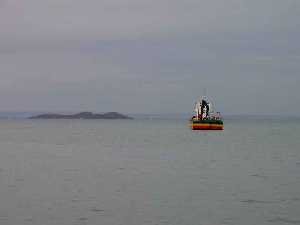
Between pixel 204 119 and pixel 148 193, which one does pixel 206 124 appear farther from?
pixel 148 193

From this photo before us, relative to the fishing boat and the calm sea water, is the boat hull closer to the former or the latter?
the fishing boat

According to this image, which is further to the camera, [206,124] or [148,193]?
[206,124]

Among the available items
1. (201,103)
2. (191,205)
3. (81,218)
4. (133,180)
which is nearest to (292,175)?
(133,180)

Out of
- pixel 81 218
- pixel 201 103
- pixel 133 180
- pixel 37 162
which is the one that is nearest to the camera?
pixel 81 218

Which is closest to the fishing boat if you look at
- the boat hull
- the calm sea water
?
the boat hull

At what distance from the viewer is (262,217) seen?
2380 cm

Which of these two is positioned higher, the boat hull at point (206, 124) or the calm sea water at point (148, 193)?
the boat hull at point (206, 124)

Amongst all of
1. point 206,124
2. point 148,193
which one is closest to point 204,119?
point 206,124

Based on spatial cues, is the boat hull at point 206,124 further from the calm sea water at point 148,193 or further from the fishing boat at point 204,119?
the calm sea water at point 148,193

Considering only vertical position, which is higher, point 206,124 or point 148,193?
point 206,124

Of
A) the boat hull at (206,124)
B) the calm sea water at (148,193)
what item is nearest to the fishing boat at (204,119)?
the boat hull at (206,124)

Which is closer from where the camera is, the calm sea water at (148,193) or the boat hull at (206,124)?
the calm sea water at (148,193)

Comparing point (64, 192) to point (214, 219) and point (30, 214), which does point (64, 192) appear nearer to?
point (30, 214)

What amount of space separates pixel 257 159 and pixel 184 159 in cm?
665
